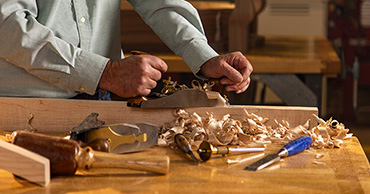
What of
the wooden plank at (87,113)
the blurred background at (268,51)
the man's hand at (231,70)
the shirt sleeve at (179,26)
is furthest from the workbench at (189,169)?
the blurred background at (268,51)

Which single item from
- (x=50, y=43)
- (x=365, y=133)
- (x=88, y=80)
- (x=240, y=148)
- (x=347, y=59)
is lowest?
(x=365, y=133)

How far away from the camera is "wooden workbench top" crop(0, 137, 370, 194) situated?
112 centimetres

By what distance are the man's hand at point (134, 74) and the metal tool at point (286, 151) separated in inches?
17.3

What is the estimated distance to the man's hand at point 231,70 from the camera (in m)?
1.67

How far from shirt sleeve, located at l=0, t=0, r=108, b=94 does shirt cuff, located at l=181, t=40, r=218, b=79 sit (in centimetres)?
31

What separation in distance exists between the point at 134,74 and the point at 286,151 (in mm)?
489

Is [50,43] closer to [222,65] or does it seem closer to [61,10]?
[61,10]

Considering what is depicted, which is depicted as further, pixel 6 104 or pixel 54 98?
pixel 54 98

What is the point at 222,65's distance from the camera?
1685 millimetres

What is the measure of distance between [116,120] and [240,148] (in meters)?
0.38

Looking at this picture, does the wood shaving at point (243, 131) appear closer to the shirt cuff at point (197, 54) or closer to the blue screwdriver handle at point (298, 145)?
the blue screwdriver handle at point (298, 145)

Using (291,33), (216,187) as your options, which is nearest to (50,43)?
(216,187)

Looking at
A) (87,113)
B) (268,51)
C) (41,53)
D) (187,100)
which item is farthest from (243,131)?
(268,51)

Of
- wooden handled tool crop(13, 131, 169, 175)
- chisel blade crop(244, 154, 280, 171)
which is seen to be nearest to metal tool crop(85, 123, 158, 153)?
wooden handled tool crop(13, 131, 169, 175)
